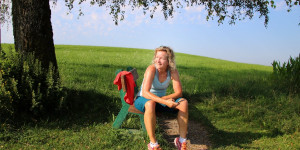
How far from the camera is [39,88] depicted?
5902 millimetres

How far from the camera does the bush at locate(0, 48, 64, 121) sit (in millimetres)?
5707

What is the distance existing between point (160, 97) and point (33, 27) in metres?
3.95

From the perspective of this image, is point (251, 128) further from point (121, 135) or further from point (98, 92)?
point (98, 92)

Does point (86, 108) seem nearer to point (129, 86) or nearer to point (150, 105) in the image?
point (129, 86)

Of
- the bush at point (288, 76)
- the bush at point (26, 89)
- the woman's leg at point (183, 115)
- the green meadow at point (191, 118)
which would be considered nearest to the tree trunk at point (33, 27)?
the bush at point (26, 89)

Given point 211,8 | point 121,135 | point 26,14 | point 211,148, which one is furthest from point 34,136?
point 211,8

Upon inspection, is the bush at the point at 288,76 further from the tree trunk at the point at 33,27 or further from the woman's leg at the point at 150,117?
the tree trunk at the point at 33,27

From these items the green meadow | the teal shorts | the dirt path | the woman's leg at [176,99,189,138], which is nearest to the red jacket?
the teal shorts

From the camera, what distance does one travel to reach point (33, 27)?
22.0 ft

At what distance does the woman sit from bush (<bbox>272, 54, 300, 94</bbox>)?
18.9ft

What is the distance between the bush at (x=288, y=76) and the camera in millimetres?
9430

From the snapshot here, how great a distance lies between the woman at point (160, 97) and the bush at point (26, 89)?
229 cm

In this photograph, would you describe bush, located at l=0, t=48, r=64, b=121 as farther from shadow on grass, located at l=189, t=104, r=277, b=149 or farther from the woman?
shadow on grass, located at l=189, t=104, r=277, b=149

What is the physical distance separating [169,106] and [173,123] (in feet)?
6.39
